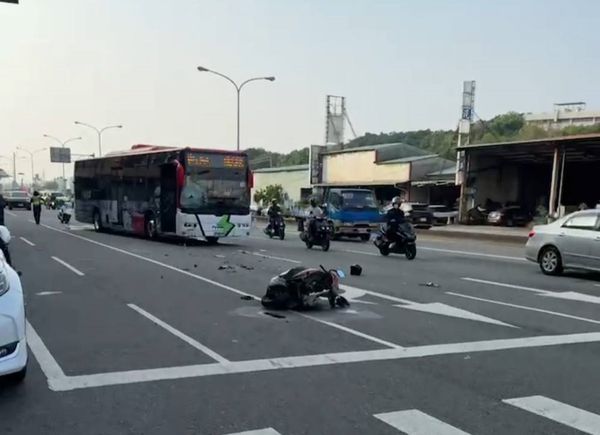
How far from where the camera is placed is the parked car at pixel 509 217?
117ft

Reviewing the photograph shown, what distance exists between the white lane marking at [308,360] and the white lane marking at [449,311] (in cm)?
97

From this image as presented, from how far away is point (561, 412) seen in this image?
16.3ft

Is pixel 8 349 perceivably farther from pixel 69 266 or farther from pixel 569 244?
pixel 569 244

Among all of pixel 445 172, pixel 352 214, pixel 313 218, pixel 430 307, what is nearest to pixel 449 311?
pixel 430 307

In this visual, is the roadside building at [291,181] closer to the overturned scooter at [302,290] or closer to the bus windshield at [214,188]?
the bus windshield at [214,188]

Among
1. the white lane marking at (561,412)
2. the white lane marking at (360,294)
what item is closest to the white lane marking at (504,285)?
the white lane marking at (360,294)

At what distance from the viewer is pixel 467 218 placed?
36.8m

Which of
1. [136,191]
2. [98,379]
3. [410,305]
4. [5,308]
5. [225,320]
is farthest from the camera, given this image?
[136,191]

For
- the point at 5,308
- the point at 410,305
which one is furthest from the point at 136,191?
the point at 5,308

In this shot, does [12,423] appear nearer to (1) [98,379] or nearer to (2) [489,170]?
(1) [98,379]

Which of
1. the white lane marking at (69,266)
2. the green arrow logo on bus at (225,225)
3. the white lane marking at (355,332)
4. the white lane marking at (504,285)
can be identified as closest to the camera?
the white lane marking at (355,332)

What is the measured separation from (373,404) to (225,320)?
366cm

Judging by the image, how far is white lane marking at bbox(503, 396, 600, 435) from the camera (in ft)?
15.4

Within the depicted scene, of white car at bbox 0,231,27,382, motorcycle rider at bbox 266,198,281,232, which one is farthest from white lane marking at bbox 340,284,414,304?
motorcycle rider at bbox 266,198,281,232
